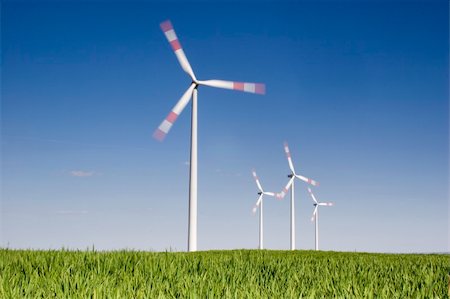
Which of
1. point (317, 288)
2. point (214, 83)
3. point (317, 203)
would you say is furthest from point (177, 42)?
point (317, 203)

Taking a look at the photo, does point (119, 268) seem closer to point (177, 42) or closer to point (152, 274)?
point (152, 274)

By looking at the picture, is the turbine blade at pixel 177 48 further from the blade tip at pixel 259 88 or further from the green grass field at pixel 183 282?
the green grass field at pixel 183 282

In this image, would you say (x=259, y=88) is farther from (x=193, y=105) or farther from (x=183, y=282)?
(x=183, y=282)

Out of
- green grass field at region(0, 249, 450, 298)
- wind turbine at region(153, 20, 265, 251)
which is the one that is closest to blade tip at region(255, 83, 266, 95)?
wind turbine at region(153, 20, 265, 251)

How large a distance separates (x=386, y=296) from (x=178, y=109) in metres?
21.3

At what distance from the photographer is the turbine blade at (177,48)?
102 feet

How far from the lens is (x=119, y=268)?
1209 centimetres

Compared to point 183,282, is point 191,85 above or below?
above

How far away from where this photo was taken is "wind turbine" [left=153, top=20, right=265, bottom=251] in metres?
26.5

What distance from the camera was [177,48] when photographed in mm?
31453

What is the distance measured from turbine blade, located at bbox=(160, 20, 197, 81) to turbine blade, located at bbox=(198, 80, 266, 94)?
1131mm

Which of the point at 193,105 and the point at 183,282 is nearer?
the point at 183,282

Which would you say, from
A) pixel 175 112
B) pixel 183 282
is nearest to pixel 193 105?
pixel 175 112

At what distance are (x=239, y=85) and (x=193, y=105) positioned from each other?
10.5ft
